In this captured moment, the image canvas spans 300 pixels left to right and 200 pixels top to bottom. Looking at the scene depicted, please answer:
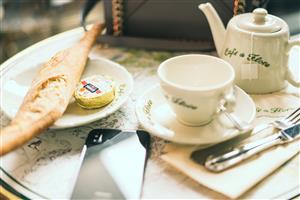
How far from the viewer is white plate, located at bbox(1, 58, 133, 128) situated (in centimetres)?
57

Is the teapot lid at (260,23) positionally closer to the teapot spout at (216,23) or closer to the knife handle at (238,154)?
the teapot spout at (216,23)

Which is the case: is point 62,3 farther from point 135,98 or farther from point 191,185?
point 191,185

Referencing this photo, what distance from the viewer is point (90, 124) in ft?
1.92

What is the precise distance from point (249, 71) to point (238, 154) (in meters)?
0.18

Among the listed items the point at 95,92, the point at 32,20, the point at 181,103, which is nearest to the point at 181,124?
the point at 181,103

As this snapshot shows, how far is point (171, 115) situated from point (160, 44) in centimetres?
28

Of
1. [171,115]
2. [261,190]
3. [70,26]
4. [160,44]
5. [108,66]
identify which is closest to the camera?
[261,190]

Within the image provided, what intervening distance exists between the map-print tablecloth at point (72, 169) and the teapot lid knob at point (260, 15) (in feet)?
0.49

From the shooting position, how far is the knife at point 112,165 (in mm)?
458

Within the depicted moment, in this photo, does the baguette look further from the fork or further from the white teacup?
the fork

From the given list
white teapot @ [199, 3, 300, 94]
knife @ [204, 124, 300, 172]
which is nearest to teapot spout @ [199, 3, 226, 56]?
white teapot @ [199, 3, 300, 94]

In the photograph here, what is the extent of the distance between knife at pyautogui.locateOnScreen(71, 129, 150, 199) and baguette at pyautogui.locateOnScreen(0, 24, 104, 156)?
0.07 meters

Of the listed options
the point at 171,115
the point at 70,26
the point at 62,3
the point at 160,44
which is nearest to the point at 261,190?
the point at 171,115

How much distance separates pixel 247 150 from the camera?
0.50 metres
